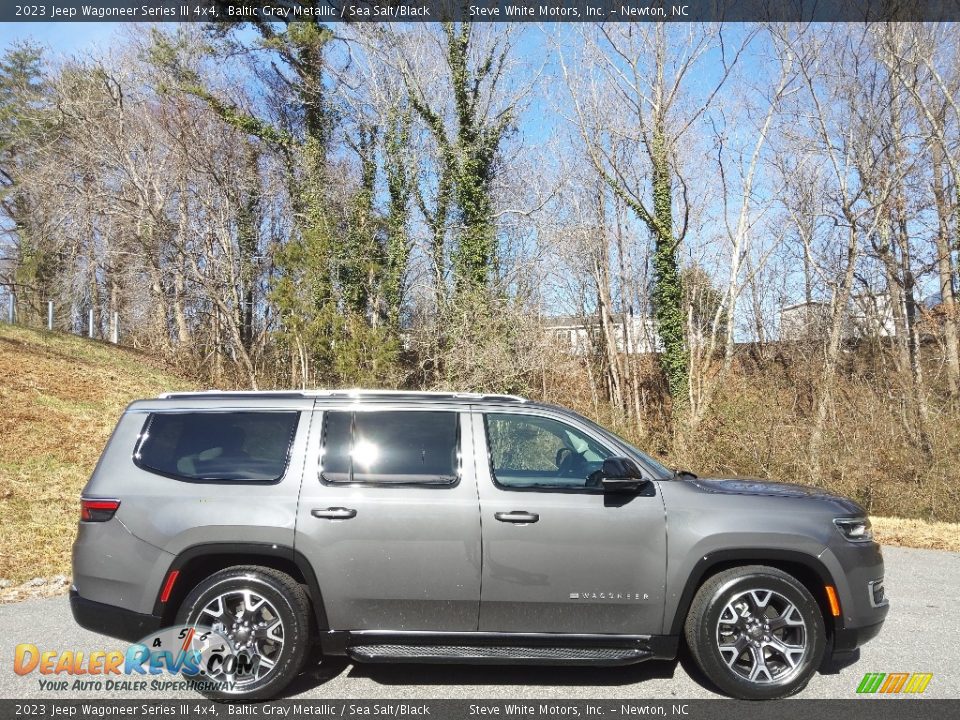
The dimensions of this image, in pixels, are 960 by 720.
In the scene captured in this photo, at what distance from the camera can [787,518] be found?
15.1 feet

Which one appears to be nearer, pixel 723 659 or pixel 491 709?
pixel 491 709

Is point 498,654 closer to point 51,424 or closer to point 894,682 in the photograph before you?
point 894,682

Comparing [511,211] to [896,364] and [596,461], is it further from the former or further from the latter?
[596,461]

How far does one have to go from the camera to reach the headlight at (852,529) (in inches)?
183

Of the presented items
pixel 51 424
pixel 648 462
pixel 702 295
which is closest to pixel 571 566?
pixel 648 462

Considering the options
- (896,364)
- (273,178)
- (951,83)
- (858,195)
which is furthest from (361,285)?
(951,83)

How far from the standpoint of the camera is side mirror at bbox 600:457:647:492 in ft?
15.0

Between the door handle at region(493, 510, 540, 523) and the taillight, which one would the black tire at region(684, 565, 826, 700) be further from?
the taillight

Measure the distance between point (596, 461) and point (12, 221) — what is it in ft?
114

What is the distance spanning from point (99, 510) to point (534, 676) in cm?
303

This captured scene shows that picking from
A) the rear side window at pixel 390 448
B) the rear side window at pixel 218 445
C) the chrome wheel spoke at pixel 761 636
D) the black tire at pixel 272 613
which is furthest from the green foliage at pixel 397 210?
the chrome wheel spoke at pixel 761 636

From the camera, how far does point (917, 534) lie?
9883 millimetres

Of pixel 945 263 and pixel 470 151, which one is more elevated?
pixel 470 151

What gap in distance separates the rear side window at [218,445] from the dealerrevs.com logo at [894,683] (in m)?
4.02
